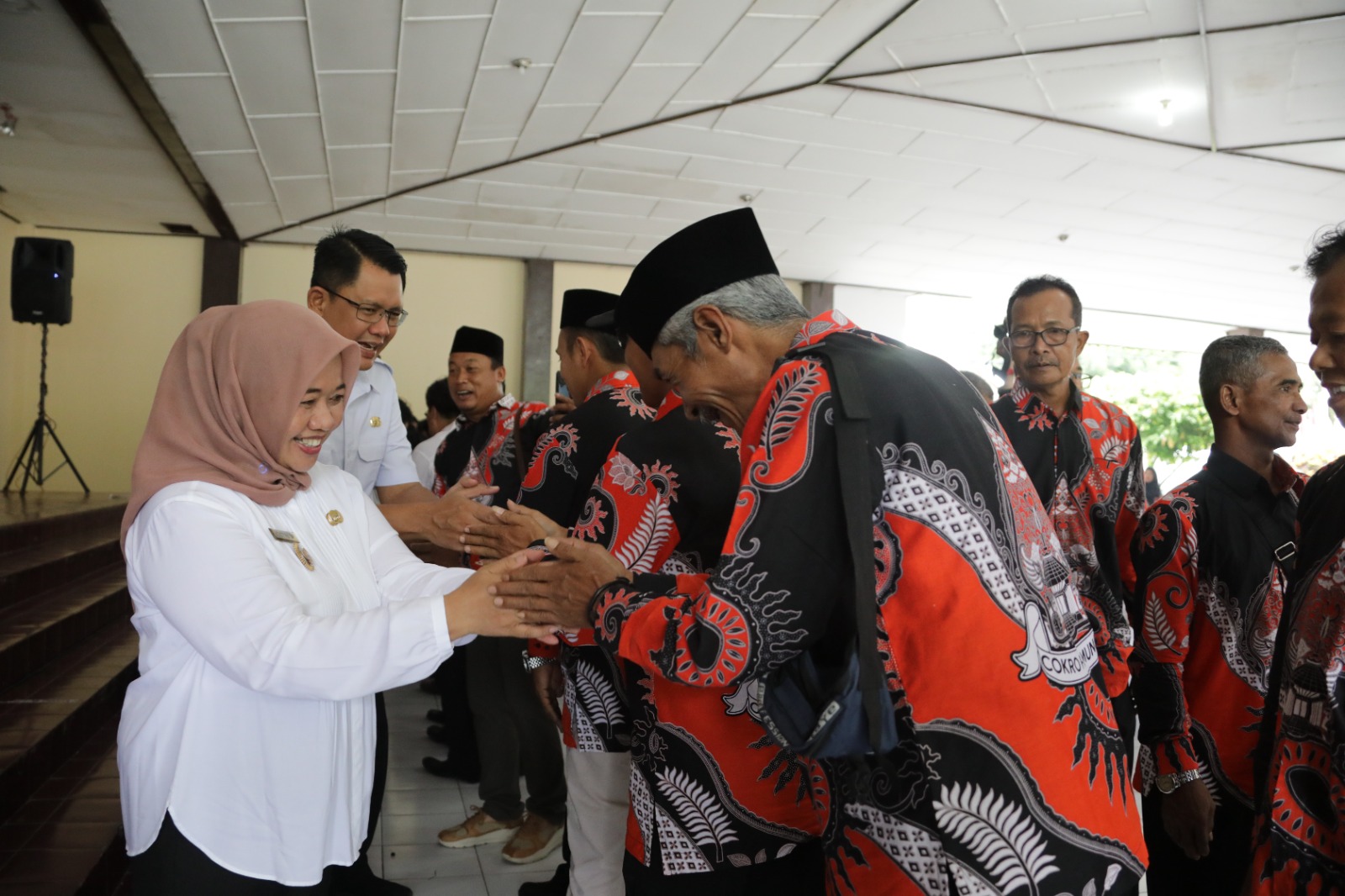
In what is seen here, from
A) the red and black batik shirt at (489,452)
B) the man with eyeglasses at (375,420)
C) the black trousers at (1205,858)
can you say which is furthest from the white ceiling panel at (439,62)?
the black trousers at (1205,858)

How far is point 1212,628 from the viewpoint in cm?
213

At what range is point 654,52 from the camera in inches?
223

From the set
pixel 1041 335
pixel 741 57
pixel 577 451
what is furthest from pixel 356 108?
pixel 1041 335

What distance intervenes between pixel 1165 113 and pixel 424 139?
4.93m

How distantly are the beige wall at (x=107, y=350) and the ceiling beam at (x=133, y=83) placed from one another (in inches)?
76.0

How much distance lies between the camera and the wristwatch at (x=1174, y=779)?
81.8 inches

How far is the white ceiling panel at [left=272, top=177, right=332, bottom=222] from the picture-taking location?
303 inches

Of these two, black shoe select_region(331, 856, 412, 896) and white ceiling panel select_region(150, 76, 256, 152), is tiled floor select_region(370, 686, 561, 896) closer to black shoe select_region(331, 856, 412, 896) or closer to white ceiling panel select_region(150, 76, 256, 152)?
black shoe select_region(331, 856, 412, 896)

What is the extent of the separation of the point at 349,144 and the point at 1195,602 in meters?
6.25

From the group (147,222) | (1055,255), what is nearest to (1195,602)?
(1055,255)

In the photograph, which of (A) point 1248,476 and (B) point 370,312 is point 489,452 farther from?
(A) point 1248,476

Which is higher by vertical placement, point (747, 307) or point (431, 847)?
point (747, 307)

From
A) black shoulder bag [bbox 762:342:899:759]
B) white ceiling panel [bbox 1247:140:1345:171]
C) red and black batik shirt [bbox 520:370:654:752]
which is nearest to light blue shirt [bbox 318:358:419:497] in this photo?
red and black batik shirt [bbox 520:370:654:752]

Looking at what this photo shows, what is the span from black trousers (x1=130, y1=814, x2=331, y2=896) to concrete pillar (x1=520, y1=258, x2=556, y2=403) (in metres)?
9.06
